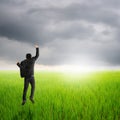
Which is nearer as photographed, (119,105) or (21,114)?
(21,114)

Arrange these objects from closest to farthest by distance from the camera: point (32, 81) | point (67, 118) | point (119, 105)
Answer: point (67, 118) → point (32, 81) → point (119, 105)

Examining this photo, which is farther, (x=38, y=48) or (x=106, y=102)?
(x=106, y=102)

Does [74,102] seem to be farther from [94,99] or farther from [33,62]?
[33,62]

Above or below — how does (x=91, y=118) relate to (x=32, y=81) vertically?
below

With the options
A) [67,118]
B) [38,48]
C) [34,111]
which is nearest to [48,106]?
[34,111]

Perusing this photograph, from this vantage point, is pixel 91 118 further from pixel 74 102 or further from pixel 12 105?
pixel 12 105

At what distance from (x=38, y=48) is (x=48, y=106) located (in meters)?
2.20

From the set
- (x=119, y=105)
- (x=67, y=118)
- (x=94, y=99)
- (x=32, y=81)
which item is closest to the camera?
(x=67, y=118)

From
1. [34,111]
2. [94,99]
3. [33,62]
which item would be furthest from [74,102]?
[33,62]

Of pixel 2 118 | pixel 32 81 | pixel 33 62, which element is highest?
pixel 33 62

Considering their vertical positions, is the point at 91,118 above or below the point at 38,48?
below

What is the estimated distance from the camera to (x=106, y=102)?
11.5m

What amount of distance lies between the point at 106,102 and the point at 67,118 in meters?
2.60

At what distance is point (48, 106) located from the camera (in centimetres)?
1074
